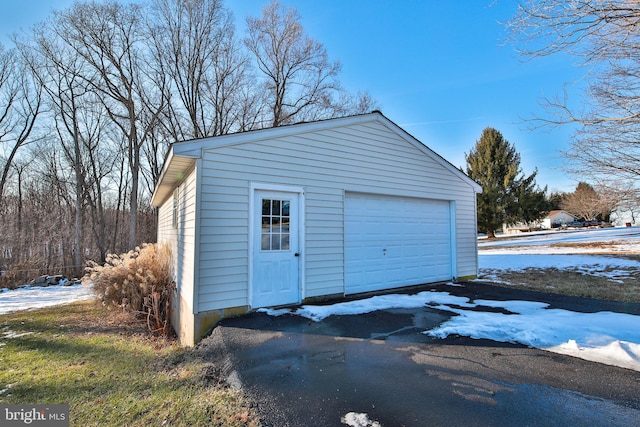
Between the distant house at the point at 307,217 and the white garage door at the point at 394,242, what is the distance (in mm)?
24

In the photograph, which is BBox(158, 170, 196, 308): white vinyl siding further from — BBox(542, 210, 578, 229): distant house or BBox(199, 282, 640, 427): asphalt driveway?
BBox(542, 210, 578, 229): distant house

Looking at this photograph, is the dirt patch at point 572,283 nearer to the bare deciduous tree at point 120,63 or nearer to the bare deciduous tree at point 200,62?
the bare deciduous tree at point 200,62

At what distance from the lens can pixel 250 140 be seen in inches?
200

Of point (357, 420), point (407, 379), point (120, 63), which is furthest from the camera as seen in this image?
point (120, 63)

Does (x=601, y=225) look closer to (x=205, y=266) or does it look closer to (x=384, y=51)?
(x=384, y=51)

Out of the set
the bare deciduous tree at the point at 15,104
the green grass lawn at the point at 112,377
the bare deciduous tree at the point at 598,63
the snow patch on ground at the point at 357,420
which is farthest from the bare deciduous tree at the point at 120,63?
the bare deciduous tree at the point at 598,63

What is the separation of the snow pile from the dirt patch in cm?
222

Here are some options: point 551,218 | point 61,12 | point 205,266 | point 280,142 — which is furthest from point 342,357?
point 551,218

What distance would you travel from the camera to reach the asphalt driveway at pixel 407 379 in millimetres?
2285

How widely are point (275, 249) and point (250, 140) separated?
1868mm

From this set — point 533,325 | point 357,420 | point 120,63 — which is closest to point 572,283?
point 533,325

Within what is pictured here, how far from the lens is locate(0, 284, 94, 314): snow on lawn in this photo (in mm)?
9062

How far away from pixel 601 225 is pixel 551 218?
43.3ft

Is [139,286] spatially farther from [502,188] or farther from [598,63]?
[502,188]
